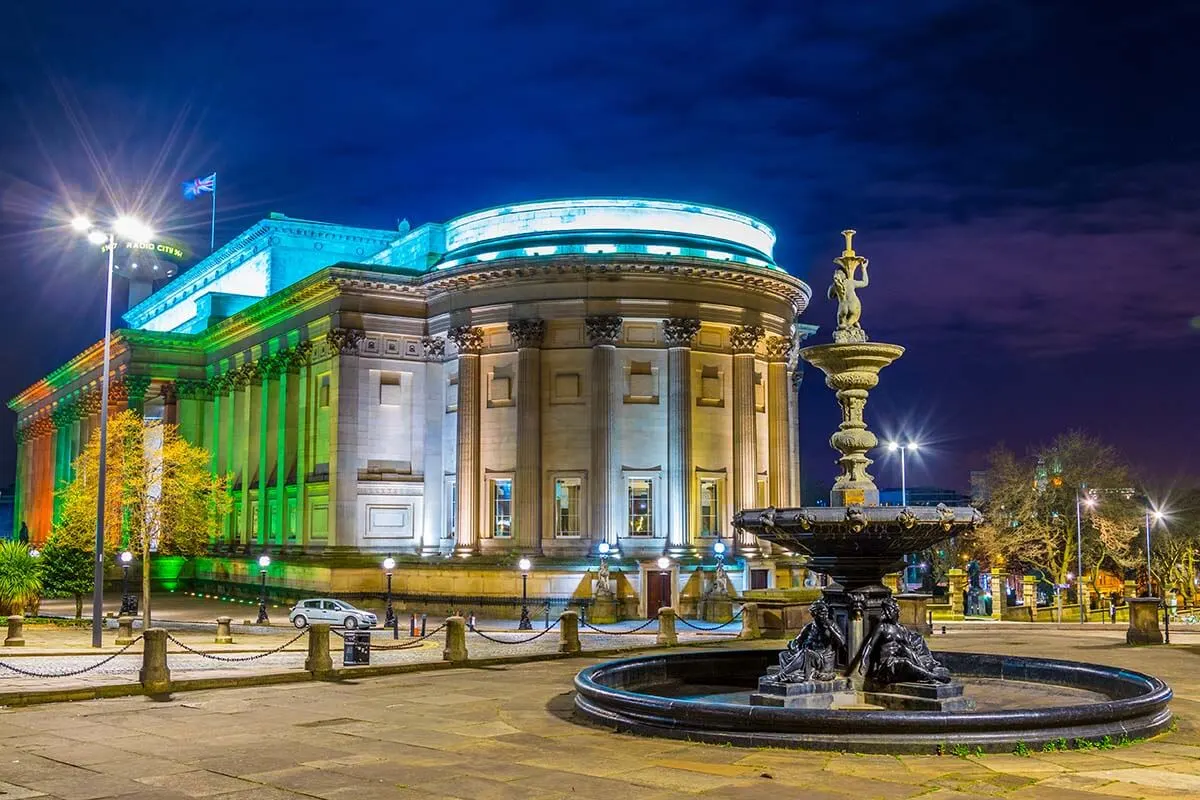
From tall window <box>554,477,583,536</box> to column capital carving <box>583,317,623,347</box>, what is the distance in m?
6.27

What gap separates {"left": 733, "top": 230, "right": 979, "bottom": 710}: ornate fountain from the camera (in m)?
17.2

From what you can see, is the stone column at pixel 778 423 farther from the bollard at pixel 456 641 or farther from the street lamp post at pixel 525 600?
the bollard at pixel 456 641

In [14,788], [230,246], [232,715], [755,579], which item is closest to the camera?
[14,788]

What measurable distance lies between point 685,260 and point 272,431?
26.4m

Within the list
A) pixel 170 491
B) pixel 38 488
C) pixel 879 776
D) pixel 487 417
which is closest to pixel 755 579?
pixel 487 417

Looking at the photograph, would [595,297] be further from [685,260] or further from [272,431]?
[272,431]

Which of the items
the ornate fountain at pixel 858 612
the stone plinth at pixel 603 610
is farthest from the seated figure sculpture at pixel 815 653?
the stone plinth at pixel 603 610

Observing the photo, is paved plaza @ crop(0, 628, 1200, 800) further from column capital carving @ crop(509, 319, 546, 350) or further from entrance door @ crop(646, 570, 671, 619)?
column capital carving @ crop(509, 319, 546, 350)

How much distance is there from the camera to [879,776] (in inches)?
535

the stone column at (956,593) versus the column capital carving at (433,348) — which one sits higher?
the column capital carving at (433,348)

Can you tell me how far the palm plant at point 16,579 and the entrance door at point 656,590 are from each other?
932 inches

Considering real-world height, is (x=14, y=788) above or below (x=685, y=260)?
below

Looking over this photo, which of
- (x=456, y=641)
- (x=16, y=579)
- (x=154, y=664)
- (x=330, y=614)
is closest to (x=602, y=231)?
(x=330, y=614)

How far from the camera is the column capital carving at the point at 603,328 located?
54.9 meters
